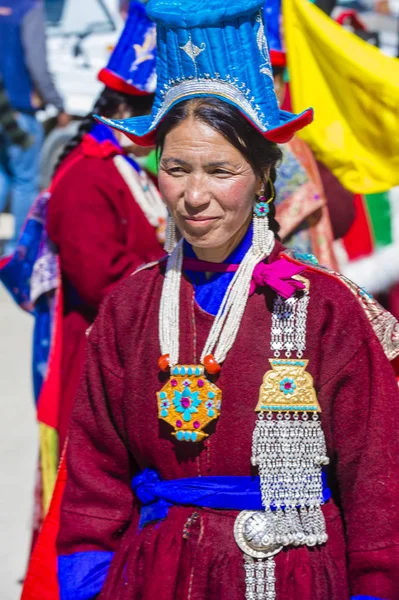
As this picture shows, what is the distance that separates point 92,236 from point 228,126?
1.41 meters

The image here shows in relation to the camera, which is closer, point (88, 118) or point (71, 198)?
point (71, 198)

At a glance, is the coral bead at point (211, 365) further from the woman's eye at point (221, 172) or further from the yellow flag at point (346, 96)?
the yellow flag at point (346, 96)

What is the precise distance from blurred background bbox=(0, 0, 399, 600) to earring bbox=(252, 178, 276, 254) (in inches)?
56.5

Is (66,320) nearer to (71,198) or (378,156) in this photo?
(71,198)

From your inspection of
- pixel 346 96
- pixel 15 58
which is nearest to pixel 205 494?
pixel 346 96

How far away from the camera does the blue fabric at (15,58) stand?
9.76 meters

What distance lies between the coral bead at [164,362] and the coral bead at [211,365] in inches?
3.5

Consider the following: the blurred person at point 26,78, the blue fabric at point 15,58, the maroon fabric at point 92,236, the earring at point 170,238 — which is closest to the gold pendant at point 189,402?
the earring at point 170,238

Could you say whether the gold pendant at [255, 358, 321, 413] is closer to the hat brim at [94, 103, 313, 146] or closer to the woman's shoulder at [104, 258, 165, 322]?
the woman's shoulder at [104, 258, 165, 322]

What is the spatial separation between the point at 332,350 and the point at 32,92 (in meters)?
8.30

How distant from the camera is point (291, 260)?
84.6 inches

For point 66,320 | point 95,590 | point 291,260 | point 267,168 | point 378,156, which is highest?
point 378,156

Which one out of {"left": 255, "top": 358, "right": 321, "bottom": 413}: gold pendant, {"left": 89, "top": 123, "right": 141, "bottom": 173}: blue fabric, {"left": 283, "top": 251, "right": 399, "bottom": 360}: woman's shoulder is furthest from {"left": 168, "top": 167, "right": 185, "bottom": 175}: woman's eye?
{"left": 89, "top": 123, "right": 141, "bottom": 173}: blue fabric

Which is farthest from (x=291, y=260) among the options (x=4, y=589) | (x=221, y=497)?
(x=4, y=589)
